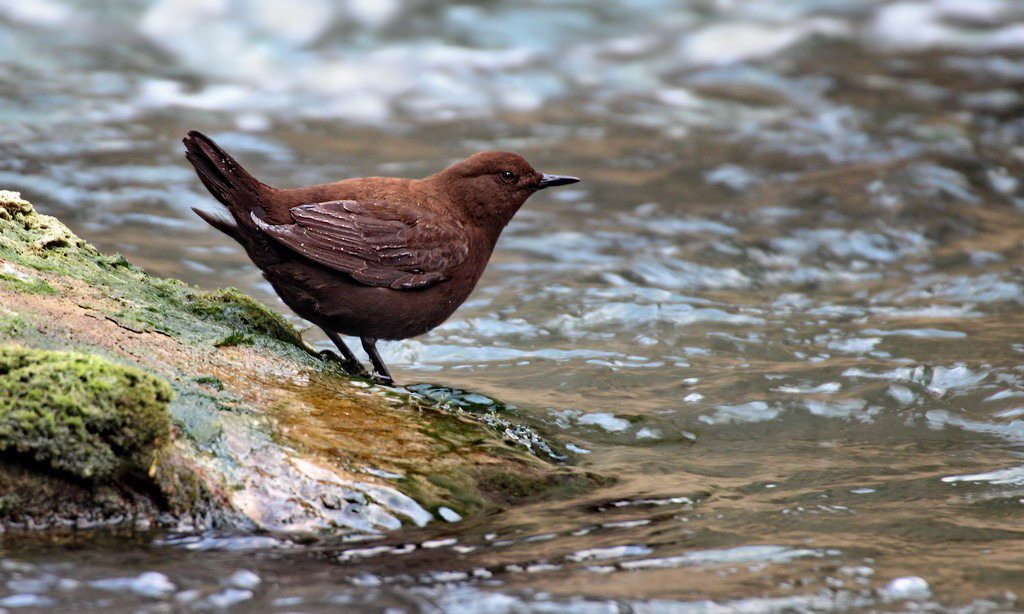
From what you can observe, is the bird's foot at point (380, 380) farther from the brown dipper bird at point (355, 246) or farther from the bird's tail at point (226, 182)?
the bird's tail at point (226, 182)

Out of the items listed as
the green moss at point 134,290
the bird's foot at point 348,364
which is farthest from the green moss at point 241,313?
the bird's foot at point 348,364

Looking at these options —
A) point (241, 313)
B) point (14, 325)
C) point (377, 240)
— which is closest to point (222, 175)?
point (241, 313)

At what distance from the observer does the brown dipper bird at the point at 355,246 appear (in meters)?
4.71

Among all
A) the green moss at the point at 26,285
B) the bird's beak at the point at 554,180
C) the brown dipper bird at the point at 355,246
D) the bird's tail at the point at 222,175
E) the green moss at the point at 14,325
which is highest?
the bird's beak at the point at 554,180

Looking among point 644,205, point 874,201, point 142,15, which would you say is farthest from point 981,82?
point 142,15

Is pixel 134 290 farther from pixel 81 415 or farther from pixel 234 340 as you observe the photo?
pixel 81 415

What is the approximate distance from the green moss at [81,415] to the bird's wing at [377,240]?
5.02 feet

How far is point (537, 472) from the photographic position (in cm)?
412

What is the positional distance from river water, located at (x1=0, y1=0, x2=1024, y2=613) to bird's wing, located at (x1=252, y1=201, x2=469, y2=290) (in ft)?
2.74

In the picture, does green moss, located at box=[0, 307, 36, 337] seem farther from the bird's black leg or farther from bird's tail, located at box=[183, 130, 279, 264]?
the bird's black leg

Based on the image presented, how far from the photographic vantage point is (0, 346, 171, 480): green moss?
3129mm

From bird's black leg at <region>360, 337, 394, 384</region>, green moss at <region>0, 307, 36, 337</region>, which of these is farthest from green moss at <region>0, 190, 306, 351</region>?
bird's black leg at <region>360, 337, 394, 384</region>

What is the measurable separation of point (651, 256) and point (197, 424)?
5807 mm

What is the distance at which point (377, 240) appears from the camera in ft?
16.5
